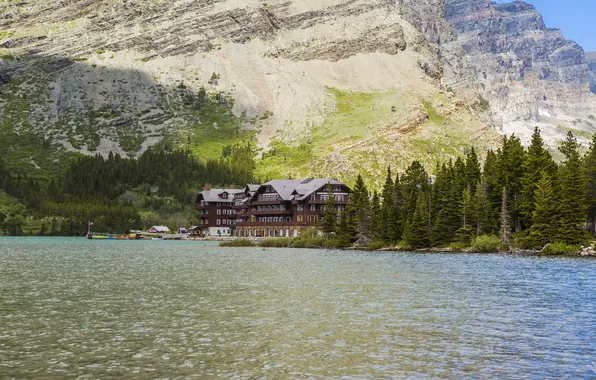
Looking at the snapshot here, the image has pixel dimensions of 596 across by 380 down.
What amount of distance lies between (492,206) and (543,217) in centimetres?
1634

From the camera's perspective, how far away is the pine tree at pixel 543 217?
101 metres

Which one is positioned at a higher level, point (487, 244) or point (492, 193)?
point (492, 193)

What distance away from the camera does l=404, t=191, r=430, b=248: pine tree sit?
121 metres

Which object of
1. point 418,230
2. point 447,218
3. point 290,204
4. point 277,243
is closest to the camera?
point 447,218

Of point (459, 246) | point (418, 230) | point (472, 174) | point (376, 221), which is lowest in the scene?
point (459, 246)

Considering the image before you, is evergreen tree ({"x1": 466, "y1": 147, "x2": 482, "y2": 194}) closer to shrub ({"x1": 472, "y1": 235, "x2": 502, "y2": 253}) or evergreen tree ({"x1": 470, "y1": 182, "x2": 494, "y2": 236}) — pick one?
evergreen tree ({"x1": 470, "y1": 182, "x2": 494, "y2": 236})

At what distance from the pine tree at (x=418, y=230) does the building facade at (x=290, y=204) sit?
53.1 m

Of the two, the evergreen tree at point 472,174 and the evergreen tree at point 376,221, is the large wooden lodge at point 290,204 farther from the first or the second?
the evergreen tree at point 472,174

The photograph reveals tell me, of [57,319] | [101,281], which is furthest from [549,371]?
[101,281]

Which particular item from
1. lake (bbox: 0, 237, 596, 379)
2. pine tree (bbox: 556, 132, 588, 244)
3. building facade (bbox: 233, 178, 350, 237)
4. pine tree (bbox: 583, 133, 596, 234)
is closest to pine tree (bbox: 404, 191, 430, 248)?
pine tree (bbox: 556, 132, 588, 244)

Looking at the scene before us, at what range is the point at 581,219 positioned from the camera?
100 meters

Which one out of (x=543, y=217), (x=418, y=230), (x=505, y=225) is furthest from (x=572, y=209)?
(x=418, y=230)

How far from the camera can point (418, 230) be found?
121 m

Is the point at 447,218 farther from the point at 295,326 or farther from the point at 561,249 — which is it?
the point at 295,326
